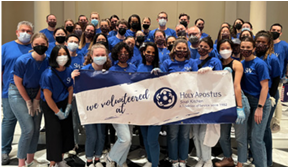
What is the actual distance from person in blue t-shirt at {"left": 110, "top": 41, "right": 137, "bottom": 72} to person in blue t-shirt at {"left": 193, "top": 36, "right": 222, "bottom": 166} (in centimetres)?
90

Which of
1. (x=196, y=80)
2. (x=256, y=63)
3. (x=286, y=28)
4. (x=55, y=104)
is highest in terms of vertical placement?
(x=286, y=28)

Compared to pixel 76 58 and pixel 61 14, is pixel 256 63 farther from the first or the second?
pixel 61 14

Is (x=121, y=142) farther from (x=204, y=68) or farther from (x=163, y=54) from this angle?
(x=163, y=54)

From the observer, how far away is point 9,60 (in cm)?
349

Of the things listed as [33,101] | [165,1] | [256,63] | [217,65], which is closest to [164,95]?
[217,65]

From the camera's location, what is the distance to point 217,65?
3.24 m

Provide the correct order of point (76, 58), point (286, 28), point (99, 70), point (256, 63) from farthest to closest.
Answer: point (286, 28) → point (76, 58) → point (99, 70) → point (256, 63)

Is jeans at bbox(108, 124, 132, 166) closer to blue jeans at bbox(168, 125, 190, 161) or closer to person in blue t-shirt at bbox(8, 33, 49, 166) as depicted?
blue jeans at bbox(168, 125, 190, 161)

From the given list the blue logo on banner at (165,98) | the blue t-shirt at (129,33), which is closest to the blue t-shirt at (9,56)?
the blue logo on banner at (165,98)

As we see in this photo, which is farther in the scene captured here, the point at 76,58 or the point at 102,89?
the point at 76,58

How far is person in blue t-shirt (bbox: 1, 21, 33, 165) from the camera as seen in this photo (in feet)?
11.3

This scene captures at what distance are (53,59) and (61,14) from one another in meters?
7.07

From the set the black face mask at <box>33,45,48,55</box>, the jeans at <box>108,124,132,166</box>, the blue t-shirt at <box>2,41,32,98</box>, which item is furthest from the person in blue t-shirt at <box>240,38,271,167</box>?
the blue t-shirt at <box>2,41,32,98</box>

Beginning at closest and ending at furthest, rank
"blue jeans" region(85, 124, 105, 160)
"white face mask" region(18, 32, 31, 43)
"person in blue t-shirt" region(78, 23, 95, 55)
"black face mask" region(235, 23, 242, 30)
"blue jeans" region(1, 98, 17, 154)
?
"blue jeans" region(85, 124, 105, 160) < "white face mask" region(18, 32, 31, 43) < "blue jeans" region(1, 98, 17, 154) < "person in blue t-shirt" region(78, 23, 95, 55) < "black face mask" region(235, 23, 242, 30)
